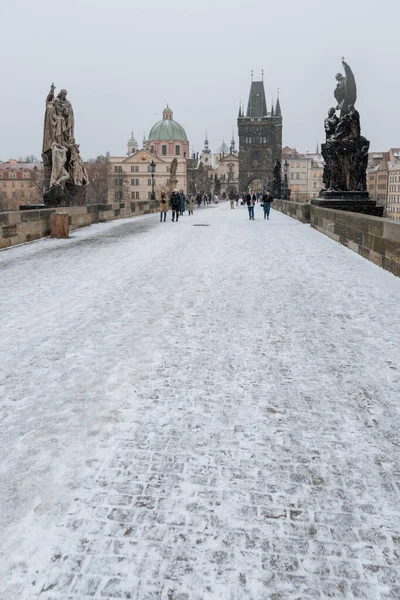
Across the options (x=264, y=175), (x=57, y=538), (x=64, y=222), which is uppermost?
(x=264, y=175)

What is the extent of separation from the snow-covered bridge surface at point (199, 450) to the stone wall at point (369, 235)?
8.41 ft

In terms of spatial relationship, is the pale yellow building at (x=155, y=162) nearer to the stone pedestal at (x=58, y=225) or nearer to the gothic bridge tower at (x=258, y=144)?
the gothic bridge tower at (x=258, y=144)

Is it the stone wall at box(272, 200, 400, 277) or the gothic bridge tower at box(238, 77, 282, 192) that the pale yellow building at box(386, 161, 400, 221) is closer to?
the gothic bridge tower at box(238, 77, 282, 192)

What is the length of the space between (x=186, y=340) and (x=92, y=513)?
2635 mm

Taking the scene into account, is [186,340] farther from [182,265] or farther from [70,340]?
[182,265]

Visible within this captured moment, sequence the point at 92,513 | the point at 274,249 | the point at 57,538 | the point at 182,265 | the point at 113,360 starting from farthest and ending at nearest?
the point at 274,249 → the point at 182,265 → the point at 113,360 → the point at 92,513 → the point at 57,538

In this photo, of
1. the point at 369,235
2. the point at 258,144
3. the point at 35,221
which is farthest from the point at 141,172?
the point at 369,235

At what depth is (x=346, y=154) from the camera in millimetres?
15898

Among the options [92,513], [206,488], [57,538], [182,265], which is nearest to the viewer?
[57,538]

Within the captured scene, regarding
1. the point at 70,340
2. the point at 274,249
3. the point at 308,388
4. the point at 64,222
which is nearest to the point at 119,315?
the point at 70,340

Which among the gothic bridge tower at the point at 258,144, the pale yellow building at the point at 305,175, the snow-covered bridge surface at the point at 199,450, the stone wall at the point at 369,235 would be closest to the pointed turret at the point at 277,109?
the gothic bridge tower at the point at 258,144

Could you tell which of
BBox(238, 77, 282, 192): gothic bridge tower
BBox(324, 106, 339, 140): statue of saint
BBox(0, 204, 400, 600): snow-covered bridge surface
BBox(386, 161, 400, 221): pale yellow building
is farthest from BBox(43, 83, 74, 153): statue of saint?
BBox(238, 77, 282, 192): gothic bridge tower

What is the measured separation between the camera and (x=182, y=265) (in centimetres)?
949

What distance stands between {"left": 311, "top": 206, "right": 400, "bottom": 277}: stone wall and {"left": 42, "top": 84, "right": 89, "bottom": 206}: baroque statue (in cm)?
810
